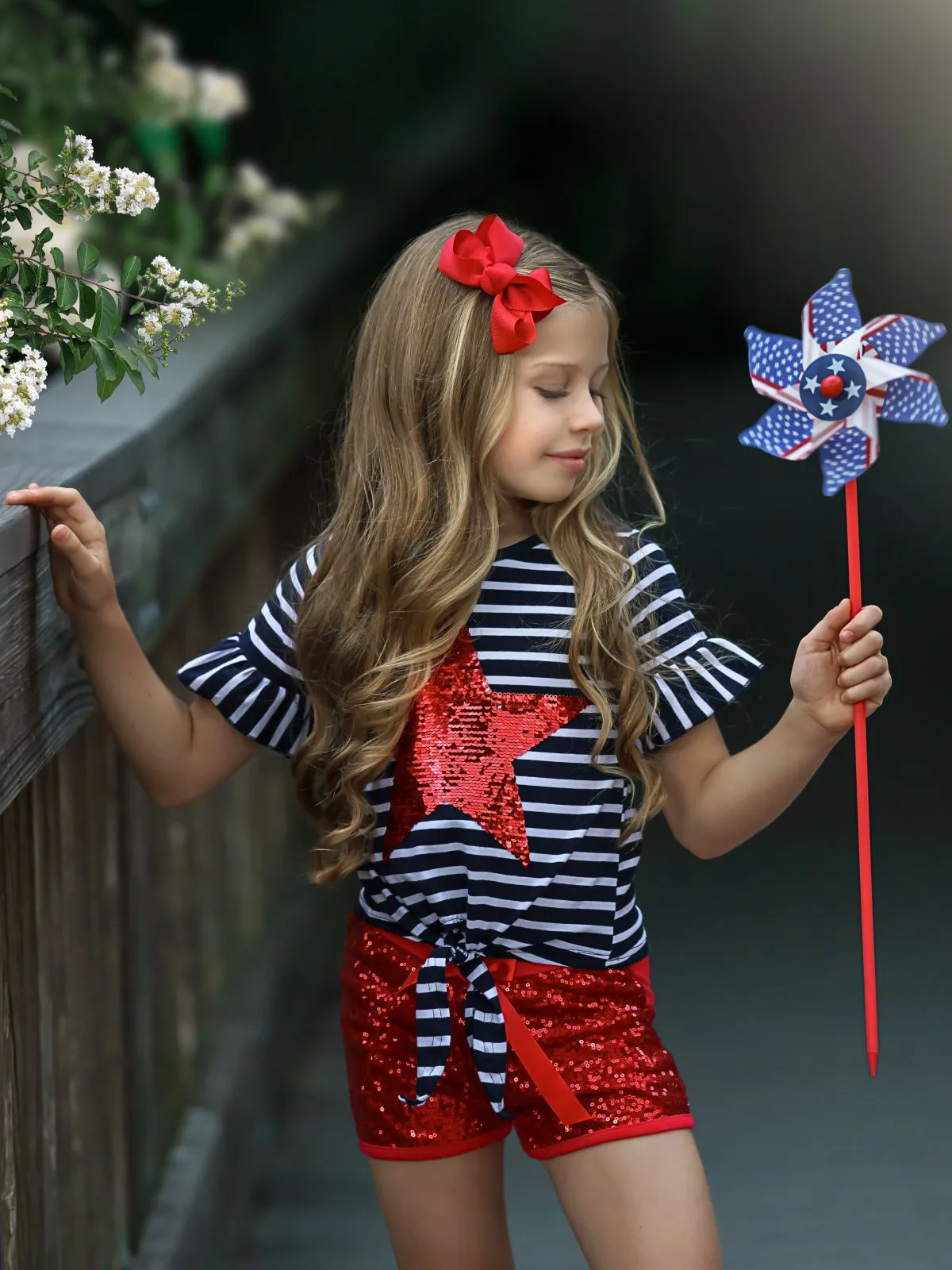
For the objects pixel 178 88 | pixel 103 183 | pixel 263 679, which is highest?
pixel 178 88

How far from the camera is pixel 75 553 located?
1.51 meters

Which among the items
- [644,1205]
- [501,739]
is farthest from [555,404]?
[644,1205]

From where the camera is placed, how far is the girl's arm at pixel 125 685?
59.4 inches

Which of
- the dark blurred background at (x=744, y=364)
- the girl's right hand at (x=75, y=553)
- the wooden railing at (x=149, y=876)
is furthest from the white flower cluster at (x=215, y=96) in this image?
the girl's right hand at (x=75, y=553)

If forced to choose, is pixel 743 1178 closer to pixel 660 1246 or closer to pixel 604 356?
pixel 660 1246

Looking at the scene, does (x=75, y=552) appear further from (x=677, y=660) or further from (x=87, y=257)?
(x=677, y=660)

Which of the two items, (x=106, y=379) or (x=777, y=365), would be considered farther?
(x=777, y=365)

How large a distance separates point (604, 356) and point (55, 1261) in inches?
36.3

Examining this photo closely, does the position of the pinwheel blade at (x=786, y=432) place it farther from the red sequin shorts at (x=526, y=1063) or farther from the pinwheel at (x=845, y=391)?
the red sequin shorts at (x=526, y=1063)

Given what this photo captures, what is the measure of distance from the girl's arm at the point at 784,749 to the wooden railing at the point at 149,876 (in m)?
0.54

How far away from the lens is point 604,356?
1.67 metres

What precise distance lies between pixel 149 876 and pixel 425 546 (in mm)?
752

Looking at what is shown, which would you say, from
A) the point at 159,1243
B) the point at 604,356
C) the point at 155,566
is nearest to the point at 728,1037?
the point at 159,1243

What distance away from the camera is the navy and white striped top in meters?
1.62
